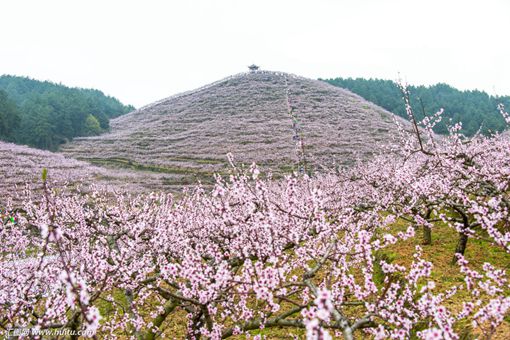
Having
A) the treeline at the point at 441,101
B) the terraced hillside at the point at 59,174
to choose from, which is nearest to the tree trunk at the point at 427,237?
the terraced hillside at the point at 59,174

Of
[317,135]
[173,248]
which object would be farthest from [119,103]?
[173,248]

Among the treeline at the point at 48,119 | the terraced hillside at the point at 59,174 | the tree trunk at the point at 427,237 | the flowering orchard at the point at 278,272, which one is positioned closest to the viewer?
the flowering orchard at the point at 278,272

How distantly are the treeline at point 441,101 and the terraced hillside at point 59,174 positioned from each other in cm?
5557

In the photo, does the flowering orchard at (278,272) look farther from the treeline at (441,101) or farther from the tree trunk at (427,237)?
the treeline at (441,101)

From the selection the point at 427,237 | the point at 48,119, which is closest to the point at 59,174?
the point at 48,119

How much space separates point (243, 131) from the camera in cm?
6444

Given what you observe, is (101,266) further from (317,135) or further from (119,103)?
(119,103)

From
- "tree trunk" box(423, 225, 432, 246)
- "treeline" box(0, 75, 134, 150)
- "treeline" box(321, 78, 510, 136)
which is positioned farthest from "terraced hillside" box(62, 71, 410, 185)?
"tree trunk" box(423, 225, 432, 246)

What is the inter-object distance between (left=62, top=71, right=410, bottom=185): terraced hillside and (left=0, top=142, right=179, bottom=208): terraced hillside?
13.5 ft

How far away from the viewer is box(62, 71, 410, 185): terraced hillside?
51.1 meters

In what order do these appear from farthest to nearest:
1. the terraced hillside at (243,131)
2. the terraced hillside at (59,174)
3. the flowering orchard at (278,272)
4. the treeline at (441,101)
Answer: the treeline at (441,101) → the terraced hillside at (243,131) → the terraced hillside at (59,174) → the flowering orchard at (278,272)

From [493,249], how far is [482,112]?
7874 cm

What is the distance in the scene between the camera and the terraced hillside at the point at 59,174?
39.1 metres

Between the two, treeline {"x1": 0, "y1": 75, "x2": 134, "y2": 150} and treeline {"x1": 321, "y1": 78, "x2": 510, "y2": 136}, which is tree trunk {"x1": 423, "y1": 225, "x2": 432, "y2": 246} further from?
treeline {"x1": 0, "y1": 75, "x2": 134, "y2": 150}
